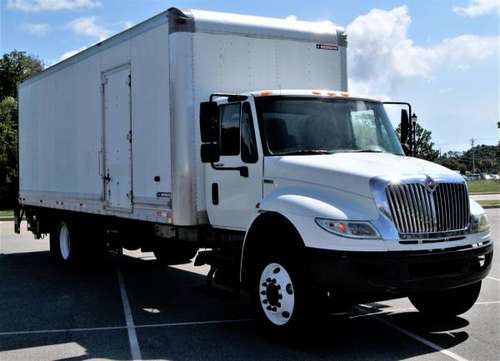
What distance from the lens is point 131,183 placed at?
348 inches

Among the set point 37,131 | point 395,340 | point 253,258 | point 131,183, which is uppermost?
point 37,131

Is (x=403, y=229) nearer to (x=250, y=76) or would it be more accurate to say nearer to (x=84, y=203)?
(x=250, y=76)

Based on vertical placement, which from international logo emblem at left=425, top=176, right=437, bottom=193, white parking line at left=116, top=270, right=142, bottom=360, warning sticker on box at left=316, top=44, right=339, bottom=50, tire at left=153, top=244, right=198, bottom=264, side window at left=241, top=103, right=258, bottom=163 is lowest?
white parking line at left=116, top=270, right=142, bottom=360

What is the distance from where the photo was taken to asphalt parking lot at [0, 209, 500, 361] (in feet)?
19.7

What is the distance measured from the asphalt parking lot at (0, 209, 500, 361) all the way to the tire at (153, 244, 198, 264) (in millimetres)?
347

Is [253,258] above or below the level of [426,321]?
above

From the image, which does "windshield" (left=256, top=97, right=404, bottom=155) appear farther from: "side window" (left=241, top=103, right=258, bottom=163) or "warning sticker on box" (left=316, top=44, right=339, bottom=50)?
"warning sticker on box" (left=316, top=44, right=339, bottom=50)

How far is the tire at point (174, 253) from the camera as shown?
9.25 metres

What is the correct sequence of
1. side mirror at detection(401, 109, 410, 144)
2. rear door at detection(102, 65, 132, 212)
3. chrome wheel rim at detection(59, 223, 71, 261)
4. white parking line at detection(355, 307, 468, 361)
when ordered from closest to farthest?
1. white parking line at detection(355, 307, 468, 361)
2. side mirror at detection(401, 109, 410, 144)
3. rear door at detection(102, 65, 132, 212)
4. chrome wheel rim at detection(59, 223, 71, 261)

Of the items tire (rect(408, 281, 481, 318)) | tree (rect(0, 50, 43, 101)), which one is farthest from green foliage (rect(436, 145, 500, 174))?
tire (rect(408, 281, 481, 318))

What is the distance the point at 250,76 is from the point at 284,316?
3.21m

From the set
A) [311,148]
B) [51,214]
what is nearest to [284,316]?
[311,148]

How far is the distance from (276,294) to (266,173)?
1314 mm

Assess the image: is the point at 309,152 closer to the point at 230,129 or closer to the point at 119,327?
the point at 230,129
